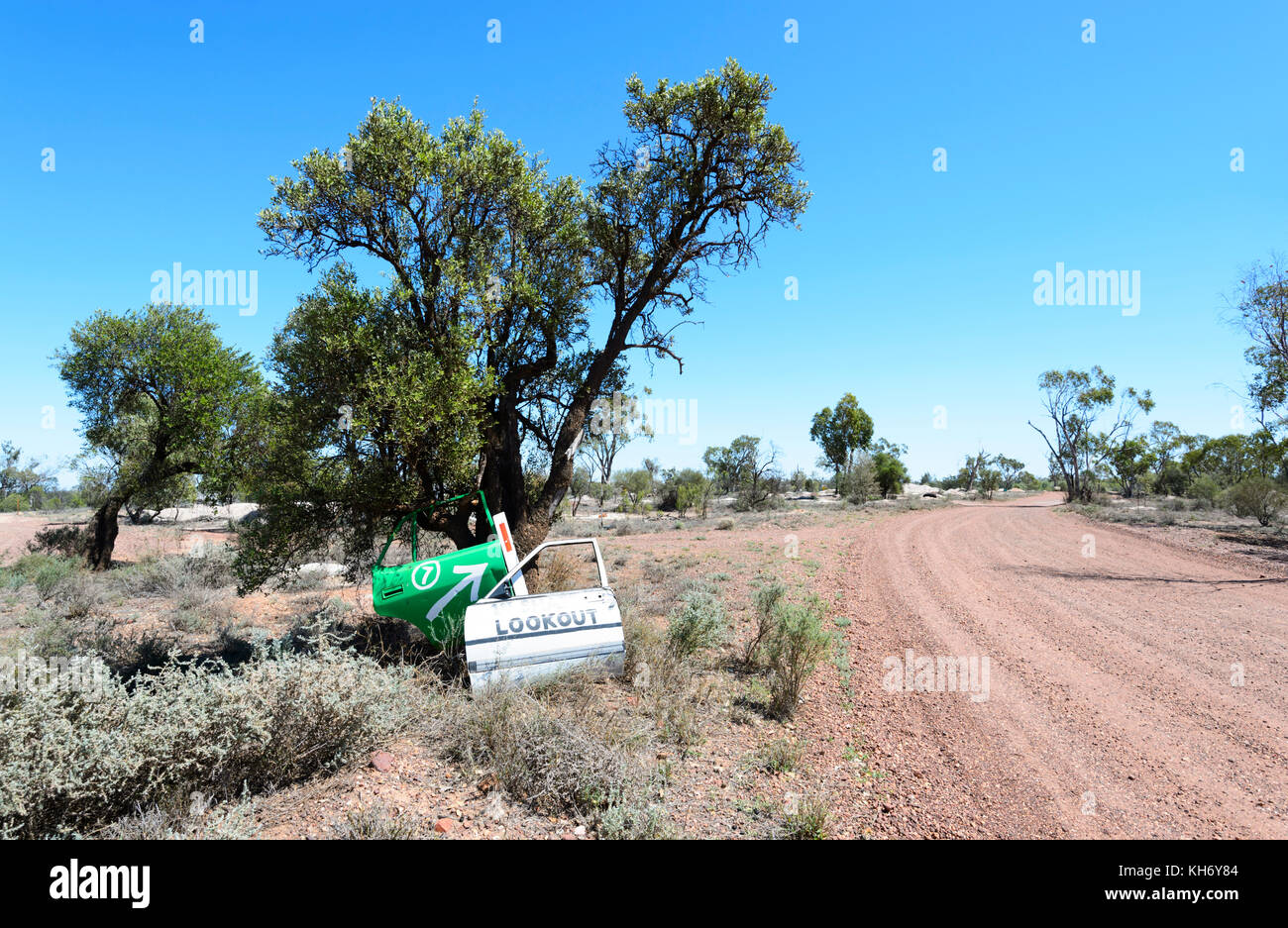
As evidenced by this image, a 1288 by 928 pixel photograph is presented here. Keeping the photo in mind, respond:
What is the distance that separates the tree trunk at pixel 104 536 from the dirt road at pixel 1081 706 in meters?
21.5

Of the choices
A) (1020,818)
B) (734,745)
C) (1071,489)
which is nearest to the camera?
(1020,818)

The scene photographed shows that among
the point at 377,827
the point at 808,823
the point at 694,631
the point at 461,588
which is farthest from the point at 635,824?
the point at 694,631

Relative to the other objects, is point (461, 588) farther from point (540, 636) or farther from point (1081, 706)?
point (1081, 706)

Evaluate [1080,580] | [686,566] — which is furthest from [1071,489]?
[686,566]

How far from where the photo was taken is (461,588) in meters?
6.74

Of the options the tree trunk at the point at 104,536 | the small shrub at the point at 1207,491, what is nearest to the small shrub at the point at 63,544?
the tree trunk at the point at 104,536

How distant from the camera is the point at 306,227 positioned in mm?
8047

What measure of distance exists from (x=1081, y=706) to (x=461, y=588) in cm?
700

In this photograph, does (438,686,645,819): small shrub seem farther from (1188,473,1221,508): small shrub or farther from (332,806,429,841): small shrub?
(1188,473,1221,508): small shrub

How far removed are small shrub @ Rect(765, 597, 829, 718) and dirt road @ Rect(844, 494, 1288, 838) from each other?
72 cm

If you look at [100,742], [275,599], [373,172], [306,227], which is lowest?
[275,599]
